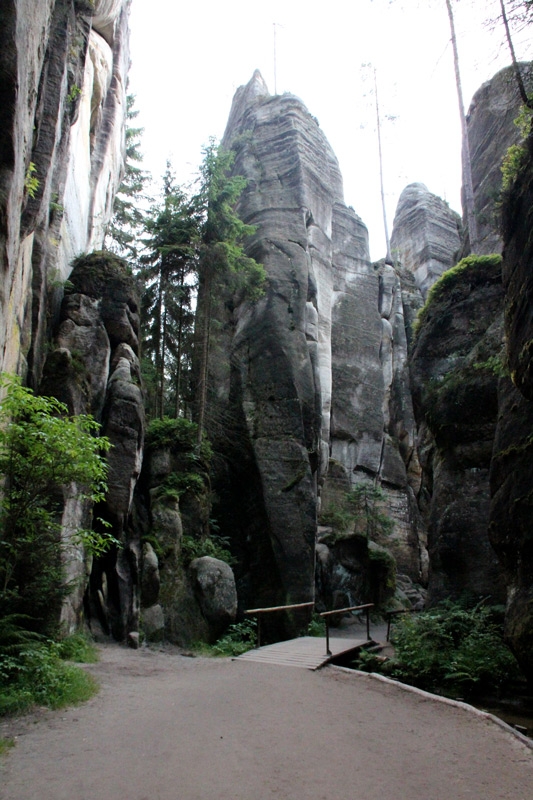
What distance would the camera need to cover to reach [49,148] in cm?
1063

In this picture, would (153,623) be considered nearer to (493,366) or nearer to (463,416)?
(463,416)

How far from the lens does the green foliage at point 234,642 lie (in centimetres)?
1301

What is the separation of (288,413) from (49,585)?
12.7 metres

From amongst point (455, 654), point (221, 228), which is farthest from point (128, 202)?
point (455, 654)

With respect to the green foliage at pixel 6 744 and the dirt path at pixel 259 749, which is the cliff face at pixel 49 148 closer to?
the green foliage at pixel 6 744

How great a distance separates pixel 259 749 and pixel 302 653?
6.90m

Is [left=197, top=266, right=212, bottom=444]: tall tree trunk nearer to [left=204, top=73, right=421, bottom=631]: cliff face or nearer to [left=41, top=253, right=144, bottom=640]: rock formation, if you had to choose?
[left=204, top=73, right=421, bottom=631]: cliff face

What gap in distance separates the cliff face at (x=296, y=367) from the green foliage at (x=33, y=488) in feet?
33.5

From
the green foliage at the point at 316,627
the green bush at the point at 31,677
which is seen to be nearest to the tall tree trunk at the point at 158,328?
the green foliage at the point at 316,627

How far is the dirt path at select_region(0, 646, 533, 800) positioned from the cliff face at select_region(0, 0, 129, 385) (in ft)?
→ 15.6

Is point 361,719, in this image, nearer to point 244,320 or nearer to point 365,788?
point 365,788

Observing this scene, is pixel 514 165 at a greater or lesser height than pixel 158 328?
lesser

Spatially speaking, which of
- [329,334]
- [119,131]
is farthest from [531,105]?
[119,131]

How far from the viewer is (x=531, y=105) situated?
35.5ft
